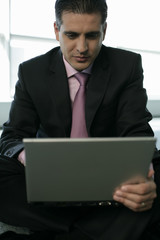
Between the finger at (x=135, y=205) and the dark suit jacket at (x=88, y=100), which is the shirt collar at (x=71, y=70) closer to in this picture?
the dark suit jacket at (x=88, y=100)

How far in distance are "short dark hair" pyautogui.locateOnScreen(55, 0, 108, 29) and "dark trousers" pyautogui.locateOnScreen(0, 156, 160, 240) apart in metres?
0.65

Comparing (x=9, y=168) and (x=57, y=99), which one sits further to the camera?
(x=57, y=99)

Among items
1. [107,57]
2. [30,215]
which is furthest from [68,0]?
[30,215]

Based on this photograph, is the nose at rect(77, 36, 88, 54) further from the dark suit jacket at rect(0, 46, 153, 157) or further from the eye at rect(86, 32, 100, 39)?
the dark suit jacket at rect(0, 46, 153, 157)

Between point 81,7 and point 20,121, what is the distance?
0.56 m

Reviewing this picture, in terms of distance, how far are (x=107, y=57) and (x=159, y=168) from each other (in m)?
0.58

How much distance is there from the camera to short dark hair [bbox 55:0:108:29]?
1.16 meters

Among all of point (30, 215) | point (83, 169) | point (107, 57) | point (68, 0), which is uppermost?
point (68, 0)

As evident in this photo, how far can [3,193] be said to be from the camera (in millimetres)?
1113

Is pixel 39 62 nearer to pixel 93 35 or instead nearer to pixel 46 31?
pixel 93 35

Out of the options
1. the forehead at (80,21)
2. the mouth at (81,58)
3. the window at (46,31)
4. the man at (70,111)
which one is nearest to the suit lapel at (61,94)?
the man at (70,111)

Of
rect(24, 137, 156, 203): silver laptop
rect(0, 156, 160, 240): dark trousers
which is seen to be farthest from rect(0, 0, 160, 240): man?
rect(24, 137, 156, 203): silver laptop

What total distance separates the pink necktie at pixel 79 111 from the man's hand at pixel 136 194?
1.58 feet

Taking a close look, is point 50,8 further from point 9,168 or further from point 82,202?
point 82,202
